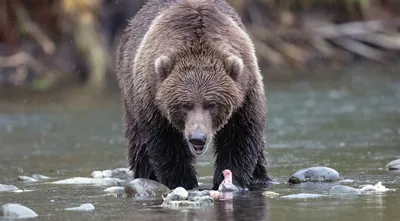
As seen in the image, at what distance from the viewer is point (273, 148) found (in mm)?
10266

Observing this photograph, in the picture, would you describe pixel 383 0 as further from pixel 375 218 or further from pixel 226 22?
pixel 375 218

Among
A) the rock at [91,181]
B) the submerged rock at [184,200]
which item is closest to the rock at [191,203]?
the submerged rock at [184,200]

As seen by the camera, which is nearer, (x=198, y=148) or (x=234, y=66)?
(x=198, y=148)

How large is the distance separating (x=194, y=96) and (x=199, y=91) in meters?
0.05

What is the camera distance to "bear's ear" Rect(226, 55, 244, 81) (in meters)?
6.69

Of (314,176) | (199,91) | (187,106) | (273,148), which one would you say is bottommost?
(314,176)

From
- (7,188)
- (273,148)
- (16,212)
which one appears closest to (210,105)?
(16,212)

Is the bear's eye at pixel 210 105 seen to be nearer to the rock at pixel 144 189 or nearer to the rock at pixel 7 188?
the rock at pixel 144 189

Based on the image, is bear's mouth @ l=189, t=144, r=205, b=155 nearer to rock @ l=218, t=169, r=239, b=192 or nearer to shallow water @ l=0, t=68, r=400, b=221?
shallow water @ l=0, t=68, r=400, b=221

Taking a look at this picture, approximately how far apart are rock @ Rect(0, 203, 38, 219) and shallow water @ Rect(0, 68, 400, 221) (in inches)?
3.6

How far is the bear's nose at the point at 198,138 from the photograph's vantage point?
6.43m

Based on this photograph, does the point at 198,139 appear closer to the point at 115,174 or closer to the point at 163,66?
the point at 163,66

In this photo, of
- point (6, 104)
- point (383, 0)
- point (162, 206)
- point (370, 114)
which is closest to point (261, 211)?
point (162, 206)

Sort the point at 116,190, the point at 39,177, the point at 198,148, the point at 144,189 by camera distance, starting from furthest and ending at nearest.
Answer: the point at 39,177 → the point at 116,190 → the point at 144,189 → the point at 198,148
